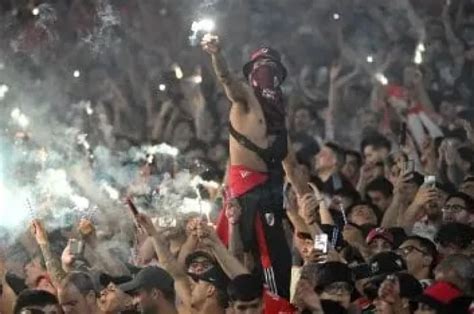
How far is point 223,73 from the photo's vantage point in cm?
522

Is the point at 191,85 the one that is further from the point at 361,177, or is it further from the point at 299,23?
the point at 361,177

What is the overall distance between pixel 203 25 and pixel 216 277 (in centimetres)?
288

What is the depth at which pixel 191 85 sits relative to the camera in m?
7.77

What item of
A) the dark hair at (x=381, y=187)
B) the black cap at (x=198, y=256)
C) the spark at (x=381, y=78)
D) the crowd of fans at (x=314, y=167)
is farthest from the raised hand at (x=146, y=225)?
the spark at (x=381, y=78)

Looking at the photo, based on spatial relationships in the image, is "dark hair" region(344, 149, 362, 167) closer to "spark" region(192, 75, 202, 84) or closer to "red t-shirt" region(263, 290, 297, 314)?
"spark" region(192, 75, 202, 84)

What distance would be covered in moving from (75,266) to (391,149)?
1.89 meters

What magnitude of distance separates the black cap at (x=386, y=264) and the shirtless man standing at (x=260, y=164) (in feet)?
2.29

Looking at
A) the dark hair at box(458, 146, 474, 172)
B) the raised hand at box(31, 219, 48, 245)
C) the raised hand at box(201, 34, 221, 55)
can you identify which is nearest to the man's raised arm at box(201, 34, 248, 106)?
the raised hand at box(201, 34, 221, 55)

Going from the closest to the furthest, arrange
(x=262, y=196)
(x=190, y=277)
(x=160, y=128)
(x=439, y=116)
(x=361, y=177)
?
(x=190, y=277)
(x=262, y=196)
(x=361, y=177)
(x=439, y=116)
(x=160, y=128)

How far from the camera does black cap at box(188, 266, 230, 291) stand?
478 centimetres

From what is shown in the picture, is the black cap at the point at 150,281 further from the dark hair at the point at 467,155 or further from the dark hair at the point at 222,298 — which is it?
the dark hair at the point at 467,155

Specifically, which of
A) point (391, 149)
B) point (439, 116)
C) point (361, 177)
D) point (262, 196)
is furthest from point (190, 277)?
point (439, 116)

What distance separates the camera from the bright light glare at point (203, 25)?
7.26 metres

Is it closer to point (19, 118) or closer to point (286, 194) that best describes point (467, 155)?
point (286, 194)
